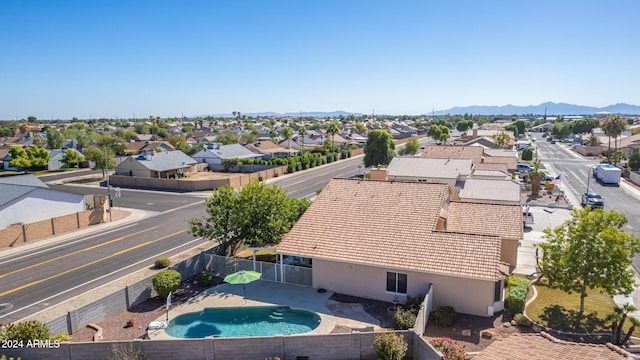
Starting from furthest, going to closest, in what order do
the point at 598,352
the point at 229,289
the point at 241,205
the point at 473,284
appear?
the point at 241,205 < the point at 229,289 < the point at 473,284 < the point at 598,352

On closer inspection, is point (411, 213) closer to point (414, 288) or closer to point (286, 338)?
point (414, 288)

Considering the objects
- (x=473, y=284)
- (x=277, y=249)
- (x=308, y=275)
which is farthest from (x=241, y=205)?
(x=473, y=284)

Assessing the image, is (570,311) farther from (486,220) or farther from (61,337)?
(61,337)

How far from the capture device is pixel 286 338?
16.7m

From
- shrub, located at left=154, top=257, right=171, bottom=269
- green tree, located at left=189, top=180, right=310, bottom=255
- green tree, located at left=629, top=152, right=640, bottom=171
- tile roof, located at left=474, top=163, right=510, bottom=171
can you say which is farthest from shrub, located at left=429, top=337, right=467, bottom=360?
green tree, located at left=629, top=152, right=640, bottom=171

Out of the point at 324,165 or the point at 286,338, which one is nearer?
the point at 286,338

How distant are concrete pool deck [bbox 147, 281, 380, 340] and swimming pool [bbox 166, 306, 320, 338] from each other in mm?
396

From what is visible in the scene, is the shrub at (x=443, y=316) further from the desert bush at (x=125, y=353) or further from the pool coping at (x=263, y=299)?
the desert bush at (x=125, y=353)

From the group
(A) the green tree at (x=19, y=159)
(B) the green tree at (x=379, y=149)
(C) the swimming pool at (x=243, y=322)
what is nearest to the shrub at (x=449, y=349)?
(C) the swimming pool at (x=243, y=322)

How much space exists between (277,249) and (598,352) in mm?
15854

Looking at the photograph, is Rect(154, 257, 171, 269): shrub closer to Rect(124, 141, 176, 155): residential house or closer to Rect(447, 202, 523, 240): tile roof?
Rect(447, 202, 523, 240): tile roof

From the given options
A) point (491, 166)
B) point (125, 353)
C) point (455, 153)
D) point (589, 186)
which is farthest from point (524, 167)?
point (125, 353)

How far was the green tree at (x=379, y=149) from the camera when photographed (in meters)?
74.6

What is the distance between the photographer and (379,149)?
245ft
